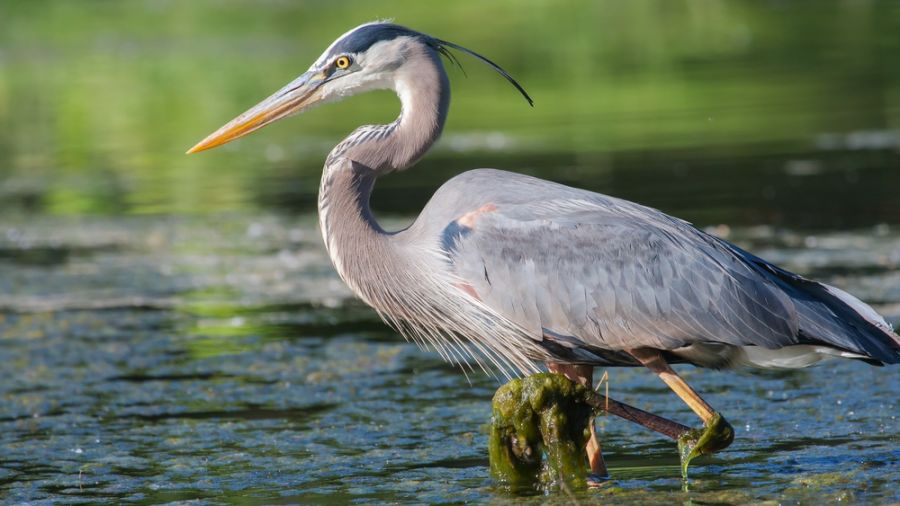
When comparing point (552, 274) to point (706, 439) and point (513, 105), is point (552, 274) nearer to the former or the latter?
point (706, 439)

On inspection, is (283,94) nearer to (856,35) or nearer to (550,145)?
(550,145)

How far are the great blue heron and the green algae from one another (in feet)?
0.73

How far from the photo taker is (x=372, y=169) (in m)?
6.16

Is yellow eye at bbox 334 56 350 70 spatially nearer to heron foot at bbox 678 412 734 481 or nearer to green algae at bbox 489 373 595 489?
green algae at bbox 489 373 595 489

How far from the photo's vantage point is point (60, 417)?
7.12 metres


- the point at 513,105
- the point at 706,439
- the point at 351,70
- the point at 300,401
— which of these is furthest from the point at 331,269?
the point at 513,105

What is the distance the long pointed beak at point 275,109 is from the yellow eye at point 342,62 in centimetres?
12

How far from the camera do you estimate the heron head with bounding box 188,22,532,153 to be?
6.23 metres

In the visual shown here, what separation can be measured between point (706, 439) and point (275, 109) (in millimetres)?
2425

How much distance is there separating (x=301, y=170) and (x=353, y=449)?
9.22 metres

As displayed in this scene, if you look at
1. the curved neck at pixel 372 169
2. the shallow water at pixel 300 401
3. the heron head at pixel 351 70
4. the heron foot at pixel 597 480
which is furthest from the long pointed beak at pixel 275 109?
the heron foot at pixel 597 480

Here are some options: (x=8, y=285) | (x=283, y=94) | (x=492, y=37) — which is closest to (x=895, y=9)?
(x=492, y=37)

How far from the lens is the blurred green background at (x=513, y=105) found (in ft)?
43.9

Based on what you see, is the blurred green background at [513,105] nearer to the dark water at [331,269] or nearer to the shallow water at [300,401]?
the dark water at [331,269]
